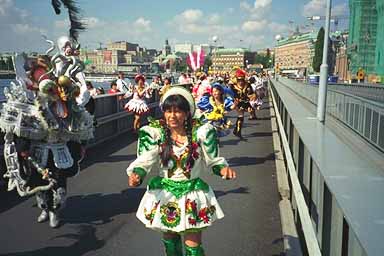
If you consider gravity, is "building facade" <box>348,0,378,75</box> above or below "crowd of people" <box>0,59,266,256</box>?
above

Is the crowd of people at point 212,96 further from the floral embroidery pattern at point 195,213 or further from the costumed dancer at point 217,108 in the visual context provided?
the floral embroidery pattern at point 195,213

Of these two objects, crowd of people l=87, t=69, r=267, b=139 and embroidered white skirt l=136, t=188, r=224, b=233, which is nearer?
embroidered white skirt l=136, t=188, r=224, b=233

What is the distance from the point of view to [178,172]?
3.60 m

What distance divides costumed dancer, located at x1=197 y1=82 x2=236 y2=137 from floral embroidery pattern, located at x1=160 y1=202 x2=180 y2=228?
5187 mm

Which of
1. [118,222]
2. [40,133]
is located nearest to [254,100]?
[118,222]

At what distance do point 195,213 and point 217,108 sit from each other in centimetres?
548

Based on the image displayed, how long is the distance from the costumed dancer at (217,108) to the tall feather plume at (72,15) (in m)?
3.87

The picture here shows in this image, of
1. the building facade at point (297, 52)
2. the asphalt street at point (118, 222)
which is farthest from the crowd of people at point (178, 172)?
the building facade at point (297, 52)

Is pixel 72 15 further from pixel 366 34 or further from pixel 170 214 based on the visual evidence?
pixel 366 34

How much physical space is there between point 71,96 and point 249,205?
3022mm

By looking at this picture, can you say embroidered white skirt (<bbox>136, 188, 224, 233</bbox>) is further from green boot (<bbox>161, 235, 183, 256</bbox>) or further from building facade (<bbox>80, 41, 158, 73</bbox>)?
building facade (<bbox>80, 41, 158, 73</bbox>)

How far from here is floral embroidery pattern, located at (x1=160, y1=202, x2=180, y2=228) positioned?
3447 millimetres

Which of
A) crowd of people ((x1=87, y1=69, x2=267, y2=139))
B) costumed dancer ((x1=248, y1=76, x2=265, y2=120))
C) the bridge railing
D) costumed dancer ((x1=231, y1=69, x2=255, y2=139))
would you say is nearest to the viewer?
the bridge railing

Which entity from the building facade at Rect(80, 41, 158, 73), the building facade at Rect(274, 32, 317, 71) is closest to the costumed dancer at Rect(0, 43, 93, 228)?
the building facade at Rect(80, 41, 158, 73)
